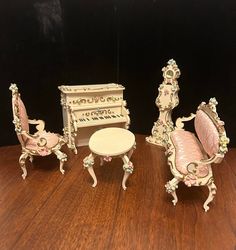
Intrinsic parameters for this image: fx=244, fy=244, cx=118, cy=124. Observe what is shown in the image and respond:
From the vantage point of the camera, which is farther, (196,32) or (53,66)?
(53,66)

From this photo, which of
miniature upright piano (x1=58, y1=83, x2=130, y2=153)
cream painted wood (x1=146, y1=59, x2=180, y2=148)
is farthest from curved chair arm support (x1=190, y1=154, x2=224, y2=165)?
miniature upright piano (x1=58, y1=83, x2=130, y2=153)

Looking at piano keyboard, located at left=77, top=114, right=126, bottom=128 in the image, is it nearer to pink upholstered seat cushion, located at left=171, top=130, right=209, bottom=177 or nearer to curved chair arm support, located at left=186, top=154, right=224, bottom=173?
pink upholstered seat cushion, located at left=171, top=130, right=209, bottom=177

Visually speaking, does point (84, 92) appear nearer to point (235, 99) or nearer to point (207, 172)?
point (207, 172)

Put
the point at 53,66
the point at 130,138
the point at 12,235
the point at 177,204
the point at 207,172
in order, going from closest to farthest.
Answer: the point at 12,235, the point at 207,172, the point at 177,204, the point at 130,138, the point at 53,66

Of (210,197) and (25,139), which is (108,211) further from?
(25,139)

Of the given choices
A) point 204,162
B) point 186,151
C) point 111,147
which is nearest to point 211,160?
point 204,162

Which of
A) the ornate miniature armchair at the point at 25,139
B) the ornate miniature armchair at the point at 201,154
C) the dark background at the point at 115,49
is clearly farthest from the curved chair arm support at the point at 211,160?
the dark background at the point at 115,49

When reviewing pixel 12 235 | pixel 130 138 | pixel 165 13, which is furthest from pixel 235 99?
pixel 12 235
